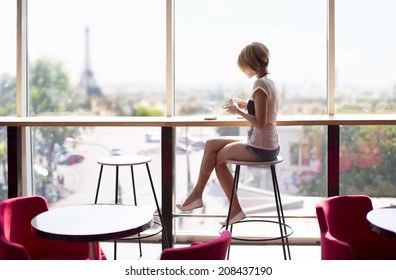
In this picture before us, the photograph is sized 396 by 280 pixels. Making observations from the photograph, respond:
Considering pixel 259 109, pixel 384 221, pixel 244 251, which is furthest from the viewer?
pixel 244 251

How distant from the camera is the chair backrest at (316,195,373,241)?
11.1 feet

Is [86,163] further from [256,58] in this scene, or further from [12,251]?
[12,251]

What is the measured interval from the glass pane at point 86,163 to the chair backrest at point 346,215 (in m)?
1.91

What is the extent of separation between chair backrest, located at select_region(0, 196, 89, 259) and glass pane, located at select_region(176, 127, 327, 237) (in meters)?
1.69

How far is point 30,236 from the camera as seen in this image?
3.37 m

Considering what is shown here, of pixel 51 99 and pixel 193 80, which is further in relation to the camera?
pixel 51 99

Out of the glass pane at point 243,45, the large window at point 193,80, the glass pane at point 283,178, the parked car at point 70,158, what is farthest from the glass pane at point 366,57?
the parked car at point 70,158

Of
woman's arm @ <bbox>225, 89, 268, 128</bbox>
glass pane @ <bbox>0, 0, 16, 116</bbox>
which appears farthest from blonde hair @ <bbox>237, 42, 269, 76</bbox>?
glass pane @ <bbox>0, 0, 16, 116</bbox>

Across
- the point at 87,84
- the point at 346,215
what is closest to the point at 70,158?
the point at 87,84

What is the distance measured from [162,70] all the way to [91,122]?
31.6 inches

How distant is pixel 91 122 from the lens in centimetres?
454

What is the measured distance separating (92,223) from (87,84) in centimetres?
249

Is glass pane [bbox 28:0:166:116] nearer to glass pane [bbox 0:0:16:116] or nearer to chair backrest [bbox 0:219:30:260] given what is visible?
glass pane [bbox 0:0:16:116]

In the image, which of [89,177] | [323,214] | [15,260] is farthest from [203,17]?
[15,260]
